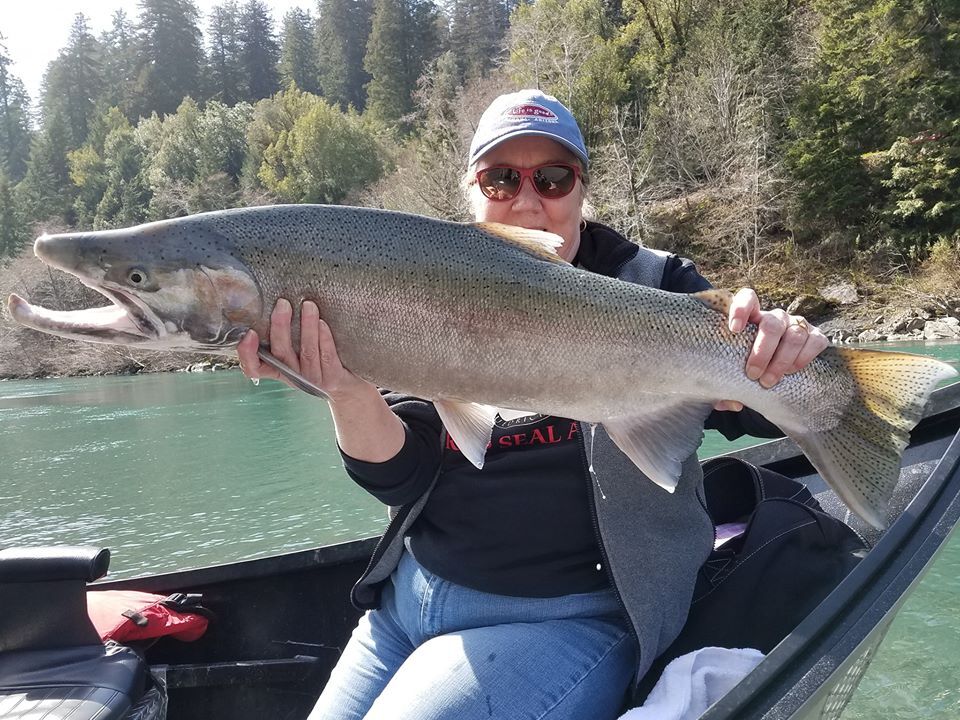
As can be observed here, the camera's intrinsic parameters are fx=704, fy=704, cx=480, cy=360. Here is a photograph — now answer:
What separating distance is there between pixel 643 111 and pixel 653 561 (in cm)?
3984

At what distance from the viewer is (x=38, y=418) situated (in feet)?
70.6

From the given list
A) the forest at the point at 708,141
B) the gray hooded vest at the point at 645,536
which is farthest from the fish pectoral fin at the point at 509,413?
the forest at the point at 708,141

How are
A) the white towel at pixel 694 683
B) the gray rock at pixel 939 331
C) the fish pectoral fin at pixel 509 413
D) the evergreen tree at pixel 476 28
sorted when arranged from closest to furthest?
the white towel at pixel 694 683, the fish pectoral fin at pixel 509 413, the gray rock at pixel 939 331, the evergreen tree at pixel 476 28

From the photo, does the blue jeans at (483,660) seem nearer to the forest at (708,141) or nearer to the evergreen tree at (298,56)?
the forest at (708,141)

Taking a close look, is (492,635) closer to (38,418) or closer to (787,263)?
(38,418)

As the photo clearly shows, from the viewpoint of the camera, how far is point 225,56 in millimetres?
92312

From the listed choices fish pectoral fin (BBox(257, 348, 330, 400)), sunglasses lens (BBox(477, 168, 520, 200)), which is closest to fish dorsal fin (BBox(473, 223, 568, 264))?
sunglasses lens (BBox(477, 168, 520, 200))

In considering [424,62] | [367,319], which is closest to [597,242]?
[367,319]

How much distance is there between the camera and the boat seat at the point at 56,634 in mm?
2652

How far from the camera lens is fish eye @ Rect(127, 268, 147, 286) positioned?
2.15 metres

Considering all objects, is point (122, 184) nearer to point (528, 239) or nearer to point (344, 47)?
point (344, 47)

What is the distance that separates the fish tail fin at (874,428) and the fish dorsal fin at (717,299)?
356 mm

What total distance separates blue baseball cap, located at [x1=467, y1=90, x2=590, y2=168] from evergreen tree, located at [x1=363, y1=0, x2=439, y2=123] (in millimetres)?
71781

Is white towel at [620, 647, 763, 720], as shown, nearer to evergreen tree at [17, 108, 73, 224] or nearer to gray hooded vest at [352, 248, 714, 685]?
gray hooded vest at [352, 248, 714, 685]
